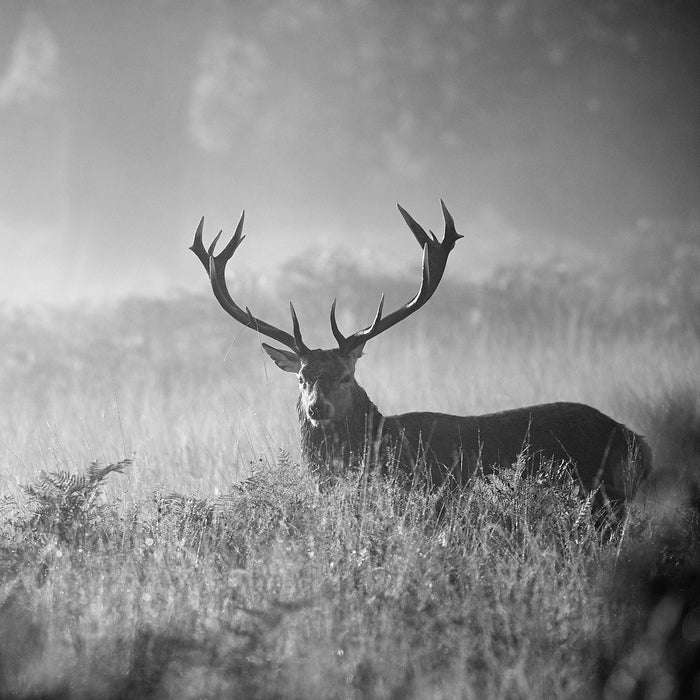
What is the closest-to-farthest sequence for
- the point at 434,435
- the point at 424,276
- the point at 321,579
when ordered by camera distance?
the point at 321,579 < the point at 434,435 < the point at 424,276

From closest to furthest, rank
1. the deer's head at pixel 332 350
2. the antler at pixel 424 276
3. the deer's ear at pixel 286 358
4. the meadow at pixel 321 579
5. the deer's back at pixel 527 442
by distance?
the meadow at pixel 321 579 < the deer's head at pixel 332 350 < the deer's back at pixel 527 442 < the antler at pixel 424 276 < the deer's ear at pixel 286 358

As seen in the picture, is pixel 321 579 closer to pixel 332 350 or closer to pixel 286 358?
pixel 332 350

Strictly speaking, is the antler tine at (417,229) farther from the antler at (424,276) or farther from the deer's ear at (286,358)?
the deer's ear at (286,358)

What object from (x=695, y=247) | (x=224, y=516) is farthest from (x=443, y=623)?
(x=695, y=247)

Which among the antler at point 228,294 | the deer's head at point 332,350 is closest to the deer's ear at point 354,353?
the deer's head at point 332,350

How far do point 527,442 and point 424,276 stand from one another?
4.91ft

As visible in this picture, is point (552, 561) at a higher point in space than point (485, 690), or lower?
higher

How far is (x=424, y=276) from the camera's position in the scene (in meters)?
5.50

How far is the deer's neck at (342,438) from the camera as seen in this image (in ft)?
16.7

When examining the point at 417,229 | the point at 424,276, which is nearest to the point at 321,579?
the point at 424,276

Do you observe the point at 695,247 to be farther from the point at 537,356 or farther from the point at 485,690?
the point at 485,690

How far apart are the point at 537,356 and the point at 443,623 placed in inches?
364

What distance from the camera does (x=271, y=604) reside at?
11.2ft

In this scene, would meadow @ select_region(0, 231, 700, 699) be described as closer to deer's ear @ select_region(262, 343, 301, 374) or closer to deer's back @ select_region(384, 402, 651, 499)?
deer's back @ select_region(384, 402, 651, 499)
